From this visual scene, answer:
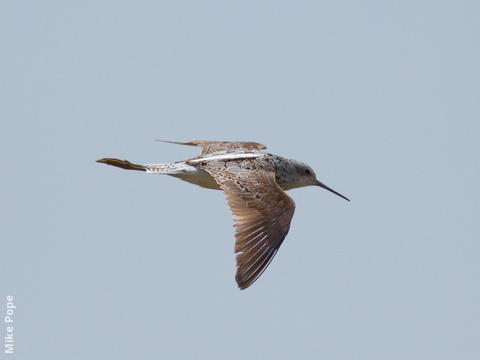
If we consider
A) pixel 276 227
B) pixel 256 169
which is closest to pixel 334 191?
pixel 256 169

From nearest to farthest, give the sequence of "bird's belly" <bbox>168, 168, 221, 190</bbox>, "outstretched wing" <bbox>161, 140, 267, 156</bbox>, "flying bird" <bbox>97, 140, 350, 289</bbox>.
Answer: "flying bird" <bbox>97, 140, 350, 289</bbox> → "bird's belly" <bbox>168, 168, 221, 190</bbox> → "outstretched wing" <bbox>161, 140, 267, 156</bbox>

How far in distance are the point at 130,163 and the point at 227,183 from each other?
1.80 meters

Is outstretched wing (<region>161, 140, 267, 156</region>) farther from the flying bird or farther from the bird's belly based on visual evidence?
the bird's belly

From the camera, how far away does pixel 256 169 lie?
15.8 m

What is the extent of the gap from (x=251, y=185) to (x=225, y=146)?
3.15 metres

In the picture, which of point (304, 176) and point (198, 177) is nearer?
point (198, 177)

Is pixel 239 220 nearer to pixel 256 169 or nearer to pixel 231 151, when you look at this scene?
pixel 256 169

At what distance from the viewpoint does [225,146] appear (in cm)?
1808

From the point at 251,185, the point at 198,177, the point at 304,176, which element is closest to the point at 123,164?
the point at 198,177

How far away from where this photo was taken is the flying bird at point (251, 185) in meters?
13.8

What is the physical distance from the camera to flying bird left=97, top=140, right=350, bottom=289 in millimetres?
13773

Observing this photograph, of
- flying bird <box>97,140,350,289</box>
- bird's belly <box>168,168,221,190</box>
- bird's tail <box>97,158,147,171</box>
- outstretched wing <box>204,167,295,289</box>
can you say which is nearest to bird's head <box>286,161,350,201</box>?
flying bird <box>97,140,350,289</box>

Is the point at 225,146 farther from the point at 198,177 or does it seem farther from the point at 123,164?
the point at 123,164

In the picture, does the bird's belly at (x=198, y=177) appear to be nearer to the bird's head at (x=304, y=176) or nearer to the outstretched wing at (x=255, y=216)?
the outstretched wing at (x=255, y=216)
